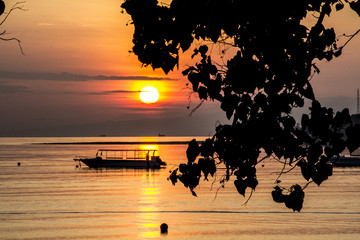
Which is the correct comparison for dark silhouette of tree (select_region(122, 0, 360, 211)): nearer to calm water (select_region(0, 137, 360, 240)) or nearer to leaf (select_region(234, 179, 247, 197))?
leaf (select_region(234, 179, 247, 197))

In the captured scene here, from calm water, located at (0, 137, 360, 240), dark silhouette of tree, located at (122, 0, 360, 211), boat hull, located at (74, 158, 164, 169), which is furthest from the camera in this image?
boat hull, located at (74, 158, 164, 169)

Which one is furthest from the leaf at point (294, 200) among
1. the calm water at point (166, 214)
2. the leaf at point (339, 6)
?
the calm water at point (166, 214)

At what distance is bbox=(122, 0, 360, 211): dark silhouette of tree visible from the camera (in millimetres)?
8789

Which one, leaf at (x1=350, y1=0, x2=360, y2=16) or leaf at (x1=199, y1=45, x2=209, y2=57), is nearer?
leaf at (x1=350, y1=0, x2=360, y2=16)

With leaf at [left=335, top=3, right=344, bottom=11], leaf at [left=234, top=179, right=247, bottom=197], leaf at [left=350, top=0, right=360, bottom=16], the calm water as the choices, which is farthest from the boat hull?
leaf at [left=350, top=0, right=360, bottom=16]

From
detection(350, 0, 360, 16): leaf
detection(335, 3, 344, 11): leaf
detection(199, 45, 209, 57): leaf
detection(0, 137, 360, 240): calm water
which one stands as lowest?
detection(0, 137, 360, 240): calm water

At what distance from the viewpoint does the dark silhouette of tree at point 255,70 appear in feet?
28.8

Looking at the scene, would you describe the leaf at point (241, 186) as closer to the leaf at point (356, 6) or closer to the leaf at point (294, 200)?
the leaf at point (294, 200)

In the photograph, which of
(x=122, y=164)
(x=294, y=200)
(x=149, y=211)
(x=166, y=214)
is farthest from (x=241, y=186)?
(x=122, y=164)

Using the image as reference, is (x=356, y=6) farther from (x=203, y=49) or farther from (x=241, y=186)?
(x=241, y=186)

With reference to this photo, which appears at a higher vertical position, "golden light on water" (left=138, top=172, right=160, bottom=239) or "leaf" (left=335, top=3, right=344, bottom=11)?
"leaf" (left=335, top=3, right=344, bottom=11)

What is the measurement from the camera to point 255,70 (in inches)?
346

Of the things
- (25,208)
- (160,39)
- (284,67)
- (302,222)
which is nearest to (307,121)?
(284,67)

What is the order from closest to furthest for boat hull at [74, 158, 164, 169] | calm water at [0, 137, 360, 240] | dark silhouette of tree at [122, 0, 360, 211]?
dark silhouette of tree at [122, 0, 360, 211] < calm water at [0, 137, 360, 240] < boat hull at [74, 158, 164, 169]
